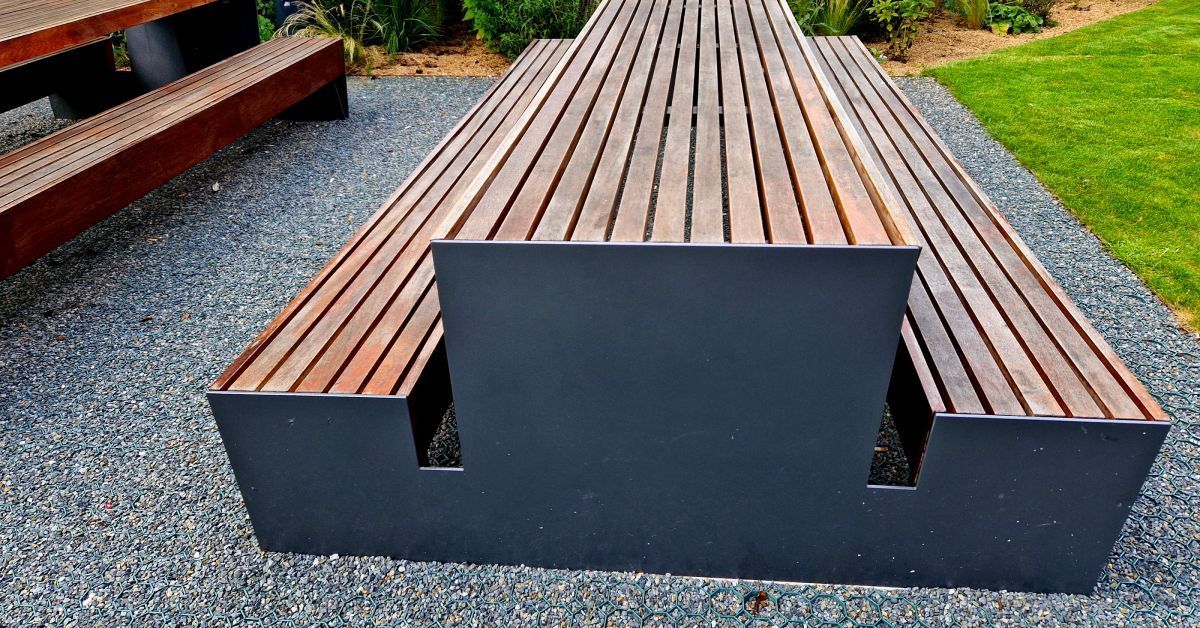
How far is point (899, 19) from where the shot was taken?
22.9 feet

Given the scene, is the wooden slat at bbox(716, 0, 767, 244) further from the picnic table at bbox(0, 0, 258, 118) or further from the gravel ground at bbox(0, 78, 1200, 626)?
the picnic table at bbox(0, 0, 258, 118)

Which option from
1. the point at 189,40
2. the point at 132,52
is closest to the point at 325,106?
the point at 189,40

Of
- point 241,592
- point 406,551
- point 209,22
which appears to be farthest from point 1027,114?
point 209,22

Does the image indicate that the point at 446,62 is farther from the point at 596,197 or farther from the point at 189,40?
the point at 596,197

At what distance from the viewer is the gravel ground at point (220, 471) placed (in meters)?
1.93

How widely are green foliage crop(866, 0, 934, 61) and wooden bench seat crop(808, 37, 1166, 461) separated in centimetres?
424

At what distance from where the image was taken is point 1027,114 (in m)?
5.21

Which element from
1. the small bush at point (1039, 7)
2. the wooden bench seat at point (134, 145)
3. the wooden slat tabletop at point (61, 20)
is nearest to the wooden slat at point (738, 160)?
the wooden bench seat at point (134, 145)

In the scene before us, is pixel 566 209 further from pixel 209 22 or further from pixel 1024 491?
pixel 209 22

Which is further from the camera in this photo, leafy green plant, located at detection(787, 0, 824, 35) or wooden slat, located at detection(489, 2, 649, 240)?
leafy green plant, located at detection(787, 0, 824, 35)

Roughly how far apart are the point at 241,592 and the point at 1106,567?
7.22 feet

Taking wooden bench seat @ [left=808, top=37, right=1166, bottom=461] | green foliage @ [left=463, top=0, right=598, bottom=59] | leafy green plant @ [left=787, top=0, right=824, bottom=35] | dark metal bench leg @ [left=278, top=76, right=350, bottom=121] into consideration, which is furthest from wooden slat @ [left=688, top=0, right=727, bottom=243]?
leafy green plant @ [left=787, top=0, right=824, bottom=35]

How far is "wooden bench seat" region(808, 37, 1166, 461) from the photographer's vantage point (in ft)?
5.68

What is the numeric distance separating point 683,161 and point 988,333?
0.88m
